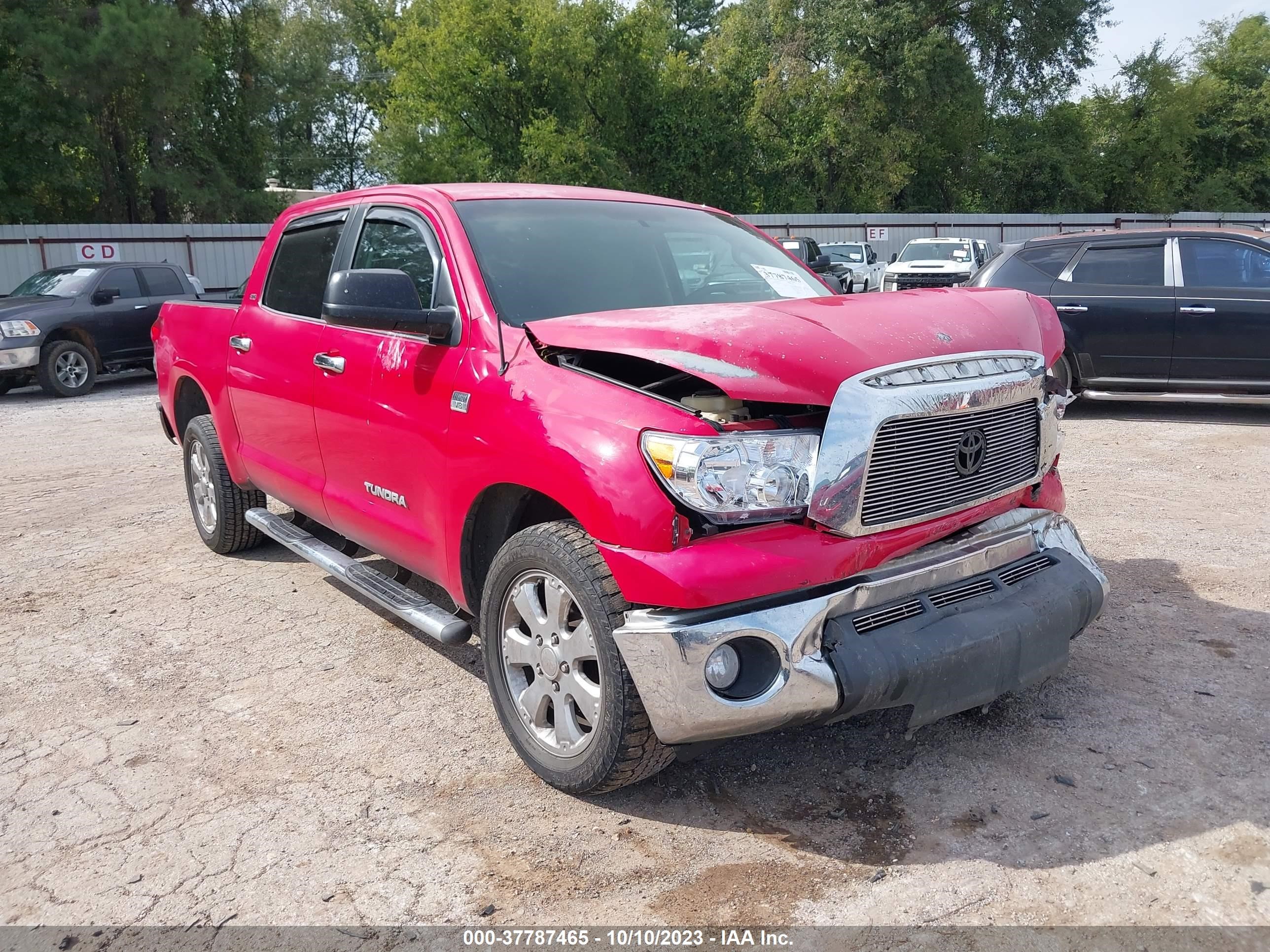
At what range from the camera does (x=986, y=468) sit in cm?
320

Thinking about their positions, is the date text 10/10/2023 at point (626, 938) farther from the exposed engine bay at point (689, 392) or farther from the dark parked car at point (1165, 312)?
the dark parked car at point (1165, 312)

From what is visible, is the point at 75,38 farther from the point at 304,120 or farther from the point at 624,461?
the point at 624,461

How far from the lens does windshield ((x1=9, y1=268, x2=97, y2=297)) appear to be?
45.0 ft

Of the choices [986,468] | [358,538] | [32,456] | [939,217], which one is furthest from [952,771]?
[939,217]

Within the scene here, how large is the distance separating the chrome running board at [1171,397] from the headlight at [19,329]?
40.8 ft

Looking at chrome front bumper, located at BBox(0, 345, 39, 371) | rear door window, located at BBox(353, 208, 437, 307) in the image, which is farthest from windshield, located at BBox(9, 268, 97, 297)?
rear door window, located at BBox(353, 208, 437, 307)

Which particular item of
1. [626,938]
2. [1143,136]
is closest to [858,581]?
[626,938]

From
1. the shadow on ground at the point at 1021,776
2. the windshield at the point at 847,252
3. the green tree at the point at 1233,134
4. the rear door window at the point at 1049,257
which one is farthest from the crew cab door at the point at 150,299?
the green tree at the point at 1233,134

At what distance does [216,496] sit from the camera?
5.73 metres

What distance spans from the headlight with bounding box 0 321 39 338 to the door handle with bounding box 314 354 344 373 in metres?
10.9

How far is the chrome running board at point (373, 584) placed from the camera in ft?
11.8

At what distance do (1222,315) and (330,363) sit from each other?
25.8 ft

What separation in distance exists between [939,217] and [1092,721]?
32.8 metres

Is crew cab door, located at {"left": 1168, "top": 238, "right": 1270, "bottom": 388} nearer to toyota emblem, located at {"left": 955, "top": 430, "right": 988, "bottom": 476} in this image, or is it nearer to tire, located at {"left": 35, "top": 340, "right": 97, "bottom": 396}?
toyota emblem, located at {"left": 955, "top": 430, "right": 988, "bottom": 476}
